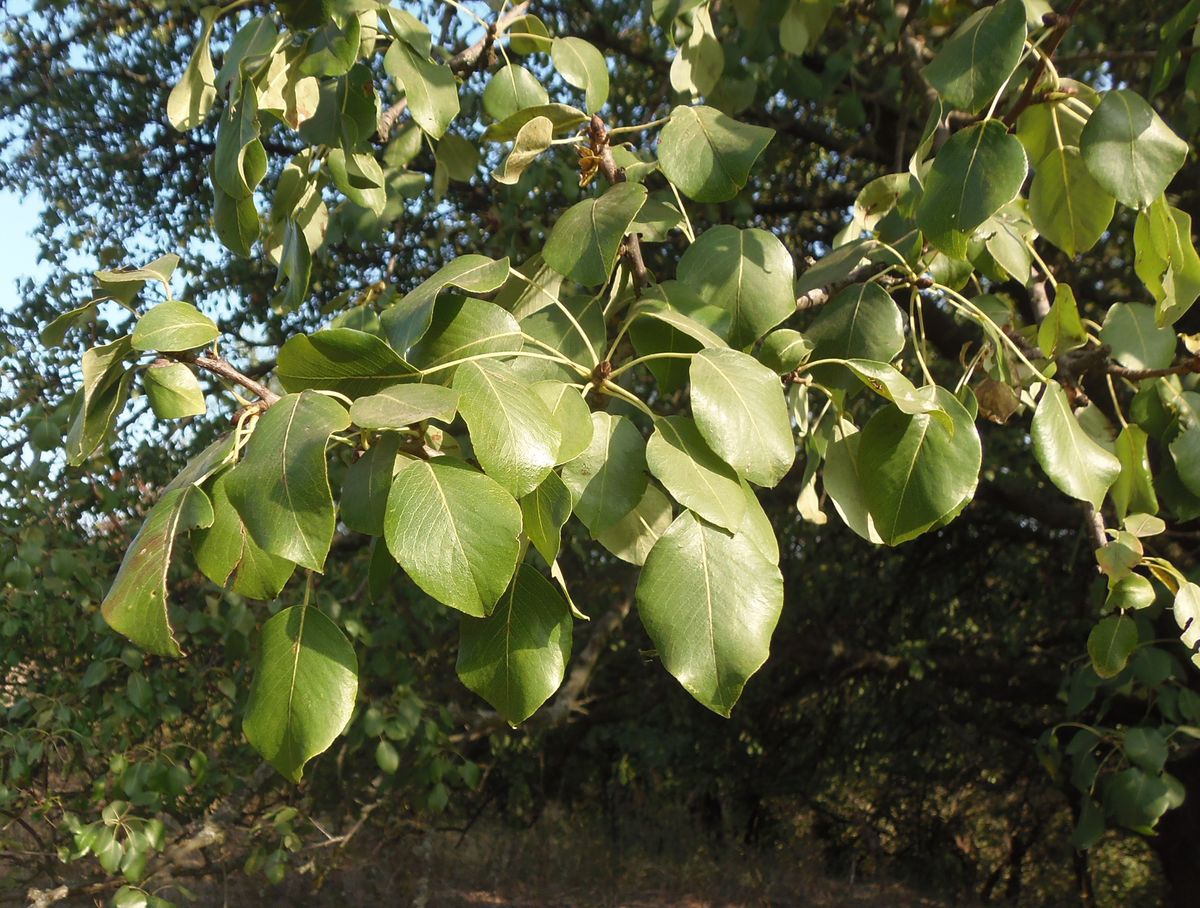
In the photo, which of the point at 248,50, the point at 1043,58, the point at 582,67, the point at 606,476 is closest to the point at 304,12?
the point at 248,50

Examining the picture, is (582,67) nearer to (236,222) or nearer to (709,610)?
(236,222)

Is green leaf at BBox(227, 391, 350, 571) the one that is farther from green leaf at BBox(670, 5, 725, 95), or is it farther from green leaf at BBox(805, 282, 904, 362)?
green leaf at BBox(670, 5, 725, 95)

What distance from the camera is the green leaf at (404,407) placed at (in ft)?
1.92

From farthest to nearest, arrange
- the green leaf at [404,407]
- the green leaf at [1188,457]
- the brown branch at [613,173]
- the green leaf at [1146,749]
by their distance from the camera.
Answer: the green leaf at [1146,749] → the green leaf at [1188,457] → the brown branch at [613,173] → the green leaf at [404,407]

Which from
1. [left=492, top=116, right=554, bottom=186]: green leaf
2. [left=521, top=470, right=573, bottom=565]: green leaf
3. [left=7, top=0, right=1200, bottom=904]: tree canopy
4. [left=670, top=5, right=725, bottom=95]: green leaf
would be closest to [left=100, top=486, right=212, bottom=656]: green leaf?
[left=7, top=0, right=1200, bottom=904]: tree canopy

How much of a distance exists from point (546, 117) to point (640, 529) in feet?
1.43

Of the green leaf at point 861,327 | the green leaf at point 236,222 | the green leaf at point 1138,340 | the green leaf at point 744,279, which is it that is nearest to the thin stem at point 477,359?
the green leaf at point 744,279

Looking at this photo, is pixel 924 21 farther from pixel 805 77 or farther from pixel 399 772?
pixel 399 772

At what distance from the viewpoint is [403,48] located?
47.6 inches

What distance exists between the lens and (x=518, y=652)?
740mm

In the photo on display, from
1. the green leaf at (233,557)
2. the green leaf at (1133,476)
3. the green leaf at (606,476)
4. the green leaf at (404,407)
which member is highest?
the green leaf at (404,407)

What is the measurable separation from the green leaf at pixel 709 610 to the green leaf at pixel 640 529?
0.13m

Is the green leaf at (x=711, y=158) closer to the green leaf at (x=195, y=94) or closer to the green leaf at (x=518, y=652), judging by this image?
the green leaf at (x=518, y=652)

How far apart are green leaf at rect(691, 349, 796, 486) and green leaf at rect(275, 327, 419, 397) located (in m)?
0.20
